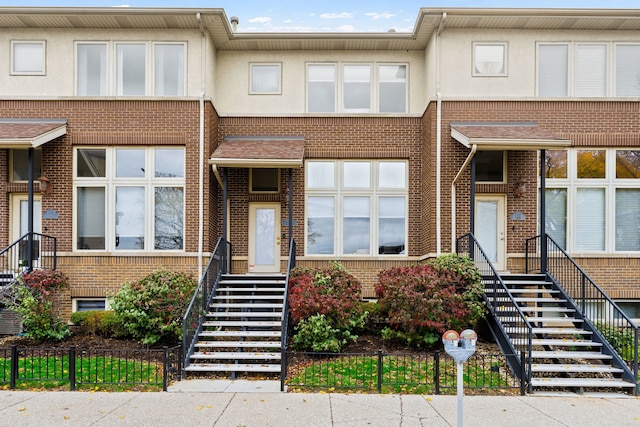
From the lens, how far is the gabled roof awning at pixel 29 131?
40.7 ft

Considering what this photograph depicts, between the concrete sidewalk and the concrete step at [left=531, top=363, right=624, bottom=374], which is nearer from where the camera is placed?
the concrete sidewalk

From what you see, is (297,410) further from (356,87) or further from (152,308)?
(356,87)

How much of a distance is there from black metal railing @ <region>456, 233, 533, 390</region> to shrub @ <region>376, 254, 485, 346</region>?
0.97ft

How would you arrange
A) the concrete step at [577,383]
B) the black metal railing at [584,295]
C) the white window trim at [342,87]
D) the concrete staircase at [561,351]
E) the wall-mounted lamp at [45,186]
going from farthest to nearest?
the white window trim at [342,87] < the wall-mounted lamp at [45,186] < the black metal railing at [584,295] < the concrete staircase at [561,351] < the concrete step at [577,383]

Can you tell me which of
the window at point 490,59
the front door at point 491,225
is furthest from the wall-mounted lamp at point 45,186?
the window at point 490,59

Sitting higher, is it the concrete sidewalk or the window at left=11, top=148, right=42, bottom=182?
the window at left=11, top=148, right=42, bottom=182

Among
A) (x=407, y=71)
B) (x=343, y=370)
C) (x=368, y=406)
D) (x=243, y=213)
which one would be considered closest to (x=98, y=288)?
(x=243, y=213)

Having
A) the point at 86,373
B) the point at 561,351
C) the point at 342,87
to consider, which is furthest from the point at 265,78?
the point at 561,351

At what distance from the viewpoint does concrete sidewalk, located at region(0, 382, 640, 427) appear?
7.46m

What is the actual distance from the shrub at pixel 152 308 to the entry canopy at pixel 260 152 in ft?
10.4

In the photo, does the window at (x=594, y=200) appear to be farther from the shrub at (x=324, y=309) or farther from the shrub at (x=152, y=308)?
the shrub at (x=152, y=308)

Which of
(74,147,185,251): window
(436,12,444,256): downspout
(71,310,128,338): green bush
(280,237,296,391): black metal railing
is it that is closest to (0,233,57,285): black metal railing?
(74,147,185,251): window

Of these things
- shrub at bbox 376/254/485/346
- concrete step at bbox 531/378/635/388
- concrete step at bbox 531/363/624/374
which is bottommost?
concrete step at bbox 531/378/635/388

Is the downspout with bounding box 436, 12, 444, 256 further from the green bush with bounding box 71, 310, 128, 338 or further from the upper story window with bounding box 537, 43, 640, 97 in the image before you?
the green bush with bounding box 71, 310, 128, 338
